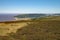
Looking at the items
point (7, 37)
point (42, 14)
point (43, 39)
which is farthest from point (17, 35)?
point (42, 14)

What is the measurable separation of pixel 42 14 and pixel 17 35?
6.27ft


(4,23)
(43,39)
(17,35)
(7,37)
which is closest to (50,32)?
(43,39)

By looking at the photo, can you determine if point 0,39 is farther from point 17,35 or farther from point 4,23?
point 4,23

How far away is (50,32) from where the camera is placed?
11.6 feet

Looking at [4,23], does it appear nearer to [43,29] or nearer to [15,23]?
[15,23]

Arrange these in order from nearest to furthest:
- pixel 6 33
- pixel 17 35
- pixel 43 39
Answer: pixel 43 39 → pixel 17 35 → pixel 6 33

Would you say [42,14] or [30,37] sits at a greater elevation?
[42,14]

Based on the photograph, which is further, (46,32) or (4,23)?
(4,23)

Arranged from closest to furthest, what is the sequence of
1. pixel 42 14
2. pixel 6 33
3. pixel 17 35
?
pixel 17 35
pixel 6 33
pixel 42 14

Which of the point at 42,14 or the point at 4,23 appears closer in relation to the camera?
the point at 4,23

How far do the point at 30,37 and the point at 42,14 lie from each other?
6.39 ft

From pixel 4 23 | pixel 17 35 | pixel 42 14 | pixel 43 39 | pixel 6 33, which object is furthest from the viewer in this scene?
pixel 42 14

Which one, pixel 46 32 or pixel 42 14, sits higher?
pixel 42 14

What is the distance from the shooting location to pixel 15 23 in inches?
171
